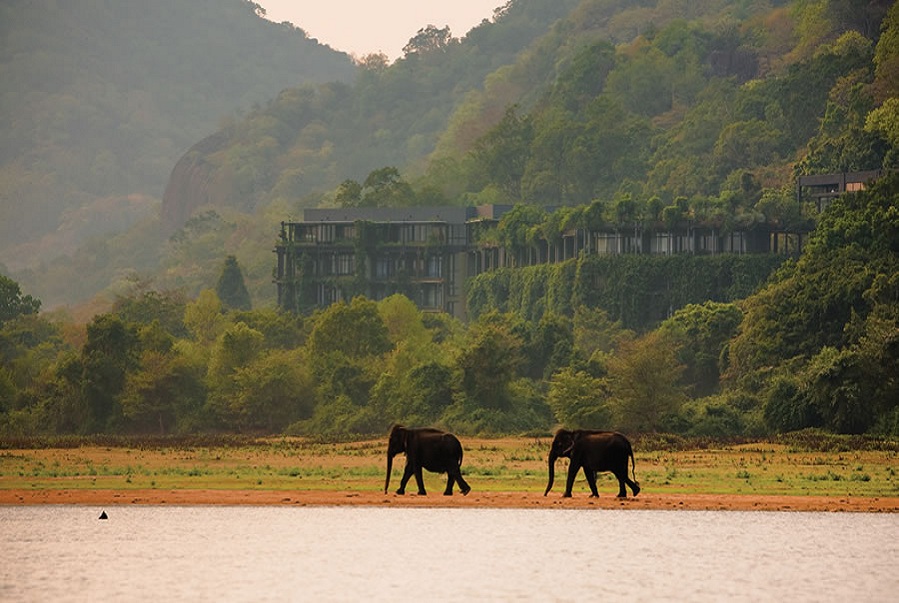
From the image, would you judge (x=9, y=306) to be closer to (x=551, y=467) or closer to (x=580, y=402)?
(x=580, y=402)

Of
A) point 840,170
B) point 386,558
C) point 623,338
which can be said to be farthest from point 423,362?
point 386,558

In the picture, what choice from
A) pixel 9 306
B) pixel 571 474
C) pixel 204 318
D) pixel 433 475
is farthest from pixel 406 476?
pixel 9 306

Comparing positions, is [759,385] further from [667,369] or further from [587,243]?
[587,243]

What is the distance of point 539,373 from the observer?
475ft

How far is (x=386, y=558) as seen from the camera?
56844 millimetres

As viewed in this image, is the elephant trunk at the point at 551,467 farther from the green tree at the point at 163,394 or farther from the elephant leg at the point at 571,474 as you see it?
the green tree at the point at 163,394

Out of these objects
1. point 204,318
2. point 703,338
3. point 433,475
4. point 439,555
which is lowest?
point 439,555

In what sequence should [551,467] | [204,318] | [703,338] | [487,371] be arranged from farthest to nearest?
[204,318]
[703,338]
[487,371]
[551,467]

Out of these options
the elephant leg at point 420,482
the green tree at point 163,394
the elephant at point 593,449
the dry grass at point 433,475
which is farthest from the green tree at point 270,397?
the elephant at point 593,449

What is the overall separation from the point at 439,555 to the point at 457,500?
35.0ft

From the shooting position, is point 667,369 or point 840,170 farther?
point 840,170

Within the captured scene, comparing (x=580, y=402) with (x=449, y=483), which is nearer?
(x=449, y=483)

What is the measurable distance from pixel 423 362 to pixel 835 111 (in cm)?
7603

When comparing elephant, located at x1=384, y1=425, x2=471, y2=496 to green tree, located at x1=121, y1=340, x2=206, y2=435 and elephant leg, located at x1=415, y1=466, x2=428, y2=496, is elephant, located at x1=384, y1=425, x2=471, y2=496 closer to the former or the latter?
elephant leg, located at x1=415, y1=466, x2=428, y2=496
